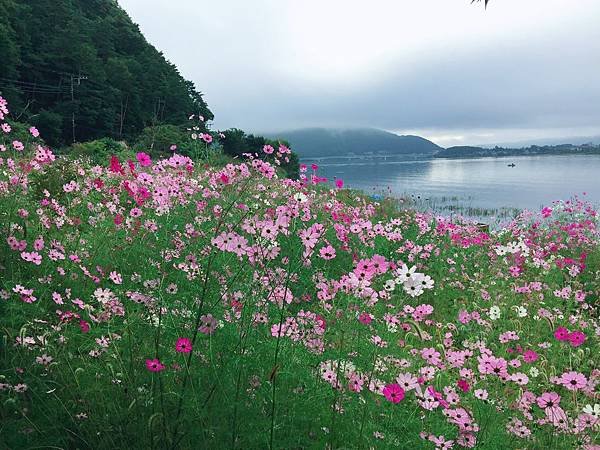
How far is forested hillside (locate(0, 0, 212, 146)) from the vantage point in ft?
94.0

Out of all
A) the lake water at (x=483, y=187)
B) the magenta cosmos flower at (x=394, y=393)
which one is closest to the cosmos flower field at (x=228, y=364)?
the magenta cosmos flower at (x=394, y=393)

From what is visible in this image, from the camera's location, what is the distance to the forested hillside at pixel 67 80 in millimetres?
28641

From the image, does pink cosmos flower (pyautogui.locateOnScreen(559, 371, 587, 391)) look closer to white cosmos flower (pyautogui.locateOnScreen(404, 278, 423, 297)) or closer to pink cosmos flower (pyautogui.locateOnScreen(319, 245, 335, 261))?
white cosmos flower (pyautogui.locateOnScreen(404, 278, 423, 297))

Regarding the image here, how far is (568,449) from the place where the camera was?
2533 millimetres

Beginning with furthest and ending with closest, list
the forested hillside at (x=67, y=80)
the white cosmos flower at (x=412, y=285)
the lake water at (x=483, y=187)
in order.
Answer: the forested hillside at (x=67, y=80) → the lake water at (x=483, y=187) → the white cosmos flower at (x=412, y=285)

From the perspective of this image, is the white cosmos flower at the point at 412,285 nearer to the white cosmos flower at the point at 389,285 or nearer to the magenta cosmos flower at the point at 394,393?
the white cosmos flower at the point at 389,285

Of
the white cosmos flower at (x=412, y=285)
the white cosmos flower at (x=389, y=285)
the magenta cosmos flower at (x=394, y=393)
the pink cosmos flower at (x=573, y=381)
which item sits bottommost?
the pink cosmos flower at (x=573, y=381)

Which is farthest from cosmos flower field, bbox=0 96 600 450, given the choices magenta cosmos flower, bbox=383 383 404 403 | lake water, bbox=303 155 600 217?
lake water, bbox=303 155 600 217

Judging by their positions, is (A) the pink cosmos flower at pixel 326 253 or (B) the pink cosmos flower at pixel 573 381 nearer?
(A) the pink cosmos flower at pixel 326 253

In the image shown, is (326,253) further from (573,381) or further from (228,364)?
(573,381)

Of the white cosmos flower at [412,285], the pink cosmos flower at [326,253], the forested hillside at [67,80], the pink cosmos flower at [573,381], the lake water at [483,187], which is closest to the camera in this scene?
the white cosmos flower at [412,285]

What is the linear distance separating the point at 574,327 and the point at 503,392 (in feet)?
7.78

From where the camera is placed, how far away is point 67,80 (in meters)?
31.8

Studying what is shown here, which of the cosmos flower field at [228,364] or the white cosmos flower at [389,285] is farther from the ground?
the white cosmos flower at [389,285]
